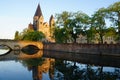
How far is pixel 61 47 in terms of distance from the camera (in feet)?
218

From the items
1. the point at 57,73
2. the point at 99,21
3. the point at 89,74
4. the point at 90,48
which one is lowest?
the point at 89,74

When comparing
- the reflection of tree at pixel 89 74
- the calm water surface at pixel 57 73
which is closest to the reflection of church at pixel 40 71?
the calm water surface at pixel 57 73

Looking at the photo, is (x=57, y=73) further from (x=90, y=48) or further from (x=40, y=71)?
(x=90, y=48)

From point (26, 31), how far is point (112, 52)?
170ft

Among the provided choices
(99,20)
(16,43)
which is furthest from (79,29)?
(16,43)

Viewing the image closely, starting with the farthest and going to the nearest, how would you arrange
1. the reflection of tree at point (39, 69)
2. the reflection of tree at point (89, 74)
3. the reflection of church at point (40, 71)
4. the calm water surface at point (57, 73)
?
1. the reflection of tree at point (39, 69)
2. the reflection of tree at point (89, 74)
3. the reflection of church at point (40, 71)
4. the calm water surface at point (57, 73)

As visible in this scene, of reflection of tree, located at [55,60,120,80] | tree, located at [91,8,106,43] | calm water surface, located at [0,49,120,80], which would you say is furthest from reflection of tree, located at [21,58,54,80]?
tree, located at [91,8,106,43]

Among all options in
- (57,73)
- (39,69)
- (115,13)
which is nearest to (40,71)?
(39,69)

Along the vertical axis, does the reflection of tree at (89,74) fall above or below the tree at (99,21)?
below

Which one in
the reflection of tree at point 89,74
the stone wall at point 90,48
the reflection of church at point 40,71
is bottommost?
the reflection of tree at point 89,74

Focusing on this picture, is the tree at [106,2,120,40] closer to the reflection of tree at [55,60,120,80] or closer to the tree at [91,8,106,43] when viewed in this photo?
the tree at [91,8,106,43]

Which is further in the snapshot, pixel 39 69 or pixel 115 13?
pixel 115 13

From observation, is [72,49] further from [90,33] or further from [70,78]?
[70,78]

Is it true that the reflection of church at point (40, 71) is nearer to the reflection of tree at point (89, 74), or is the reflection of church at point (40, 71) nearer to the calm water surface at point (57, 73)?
the calm water surface at point (57, 73)
